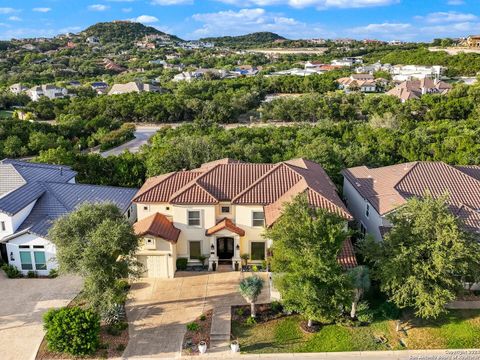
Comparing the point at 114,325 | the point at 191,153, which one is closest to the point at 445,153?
the point at 191,153

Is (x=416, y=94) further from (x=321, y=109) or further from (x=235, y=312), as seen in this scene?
(x=235, y=312)

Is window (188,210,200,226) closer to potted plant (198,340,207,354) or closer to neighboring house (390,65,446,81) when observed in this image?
potted plant (198,340,207,354)

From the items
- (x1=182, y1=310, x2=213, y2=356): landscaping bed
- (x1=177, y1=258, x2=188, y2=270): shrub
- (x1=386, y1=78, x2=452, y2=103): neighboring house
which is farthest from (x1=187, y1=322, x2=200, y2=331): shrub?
(x1=386, y1=78, x2=452, y2=103): neighboring house

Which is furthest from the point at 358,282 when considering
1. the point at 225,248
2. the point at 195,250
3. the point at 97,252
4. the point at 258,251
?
the point at 97,252

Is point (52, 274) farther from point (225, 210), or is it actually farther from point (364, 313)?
point (364, 313)

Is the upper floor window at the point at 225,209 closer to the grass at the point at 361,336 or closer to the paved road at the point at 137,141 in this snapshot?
the grass at the point at 361,336

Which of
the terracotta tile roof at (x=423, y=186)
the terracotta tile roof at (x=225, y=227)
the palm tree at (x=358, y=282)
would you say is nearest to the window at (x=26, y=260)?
the terracotta tile roof at (x=225, y=227)
